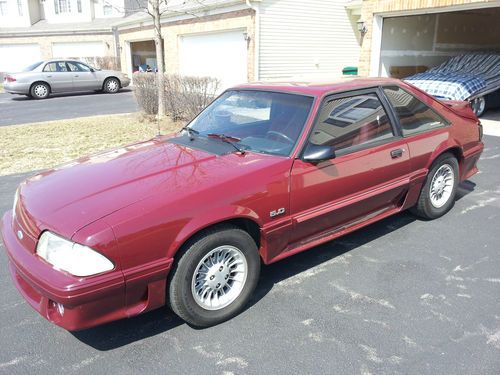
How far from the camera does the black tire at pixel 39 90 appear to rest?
17.2 m

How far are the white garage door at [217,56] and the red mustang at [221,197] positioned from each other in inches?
421

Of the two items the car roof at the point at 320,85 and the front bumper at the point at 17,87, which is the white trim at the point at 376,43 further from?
the front bumper at the point at 17,87

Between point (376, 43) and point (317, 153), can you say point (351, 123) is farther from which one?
point (376, 43)

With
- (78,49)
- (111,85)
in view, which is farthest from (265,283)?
(78,49)

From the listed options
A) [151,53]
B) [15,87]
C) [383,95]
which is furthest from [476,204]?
[151,53]

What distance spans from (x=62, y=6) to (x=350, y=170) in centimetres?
3814

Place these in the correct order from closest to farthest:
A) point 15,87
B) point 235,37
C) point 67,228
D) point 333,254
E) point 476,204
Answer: point 67,228 → point 333,254 → point 476,204 → point 235,37 → point 15,87

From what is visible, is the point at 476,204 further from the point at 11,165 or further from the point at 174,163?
the point at 11,165

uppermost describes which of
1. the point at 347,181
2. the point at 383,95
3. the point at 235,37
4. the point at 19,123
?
the point at 235,37

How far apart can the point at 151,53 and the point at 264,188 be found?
24.7 metres

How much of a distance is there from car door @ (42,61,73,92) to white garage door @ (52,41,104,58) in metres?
13.4

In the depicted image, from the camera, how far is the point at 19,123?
38.8 feet

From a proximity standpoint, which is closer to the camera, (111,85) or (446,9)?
(446,9)

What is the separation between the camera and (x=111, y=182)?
297 cm
